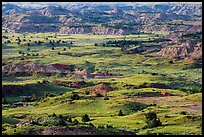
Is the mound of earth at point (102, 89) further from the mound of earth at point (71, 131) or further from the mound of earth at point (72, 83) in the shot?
the mound of earth at point (71, 131)

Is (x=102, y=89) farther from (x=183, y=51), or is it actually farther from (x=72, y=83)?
(x=183, y=51)

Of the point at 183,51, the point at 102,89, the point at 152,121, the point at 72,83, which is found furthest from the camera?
the point at 183,51

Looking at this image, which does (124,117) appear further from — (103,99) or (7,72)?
(7,72)

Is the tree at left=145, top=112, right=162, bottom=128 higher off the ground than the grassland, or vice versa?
the tree at left=145, top=112, right=162, bottom=128

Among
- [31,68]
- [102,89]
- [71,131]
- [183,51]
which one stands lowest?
[31,68]

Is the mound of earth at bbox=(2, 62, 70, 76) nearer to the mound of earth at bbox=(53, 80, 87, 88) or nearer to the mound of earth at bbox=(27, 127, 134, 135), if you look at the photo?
the mound of earth at bbox=(53, 80, 87, 88)

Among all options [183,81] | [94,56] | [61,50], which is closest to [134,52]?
[94,56]

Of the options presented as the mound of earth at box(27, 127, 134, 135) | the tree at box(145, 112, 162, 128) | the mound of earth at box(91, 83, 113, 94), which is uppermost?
the mound of earth at box(27, 127, 134, 135)

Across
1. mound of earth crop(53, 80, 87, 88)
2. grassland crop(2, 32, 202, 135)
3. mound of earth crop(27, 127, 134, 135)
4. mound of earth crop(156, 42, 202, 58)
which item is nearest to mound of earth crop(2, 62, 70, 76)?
grassland crop(2, 32, 202, 135)

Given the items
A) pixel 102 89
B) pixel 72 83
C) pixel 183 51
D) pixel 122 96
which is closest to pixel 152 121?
pixel 122 96

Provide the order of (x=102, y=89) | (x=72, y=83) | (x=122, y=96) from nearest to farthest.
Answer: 1. (x=122, y=96)
2. (x=102, y=89)
3. (x=72, y=83)

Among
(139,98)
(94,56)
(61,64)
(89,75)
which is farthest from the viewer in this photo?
(94,56)
